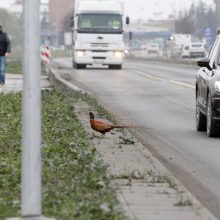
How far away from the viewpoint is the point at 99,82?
117ft

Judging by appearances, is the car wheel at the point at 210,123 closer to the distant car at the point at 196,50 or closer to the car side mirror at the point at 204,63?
the car side mirror at the point at 204,63

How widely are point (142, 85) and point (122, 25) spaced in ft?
48.6

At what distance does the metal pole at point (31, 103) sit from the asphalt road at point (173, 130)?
211 cm

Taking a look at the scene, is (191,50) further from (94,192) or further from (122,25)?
(94,192)

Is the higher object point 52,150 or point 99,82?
point 52,150

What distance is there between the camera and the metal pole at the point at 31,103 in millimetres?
7109

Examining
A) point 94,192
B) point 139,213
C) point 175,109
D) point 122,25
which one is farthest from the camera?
point 122,25

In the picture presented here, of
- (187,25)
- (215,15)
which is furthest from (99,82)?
(187,25)

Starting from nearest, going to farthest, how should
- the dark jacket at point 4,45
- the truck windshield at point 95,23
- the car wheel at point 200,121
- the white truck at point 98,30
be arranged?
the car wheel at point 200,121 → the dark jacket at point 4,45 → the truck windshield at point 95,23 → the white truck at point 98,30

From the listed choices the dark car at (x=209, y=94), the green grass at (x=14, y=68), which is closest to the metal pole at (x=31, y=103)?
the dark car at (x=209, y=94)

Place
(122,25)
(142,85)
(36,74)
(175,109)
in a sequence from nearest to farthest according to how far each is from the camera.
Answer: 1. (36,74)
2. (175,109)
3. (142,85)
4. (122,25)

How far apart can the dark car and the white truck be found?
3113cm

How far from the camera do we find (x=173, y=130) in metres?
17.0

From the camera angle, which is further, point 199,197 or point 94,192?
point 199,197
